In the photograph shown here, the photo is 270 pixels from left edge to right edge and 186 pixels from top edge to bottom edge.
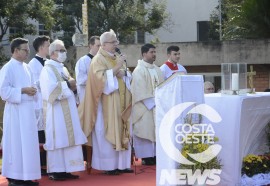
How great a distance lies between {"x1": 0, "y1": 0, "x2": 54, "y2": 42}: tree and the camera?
65.0 ft

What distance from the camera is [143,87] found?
8.79 metres

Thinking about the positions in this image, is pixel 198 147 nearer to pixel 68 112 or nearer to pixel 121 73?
pixel 68 112

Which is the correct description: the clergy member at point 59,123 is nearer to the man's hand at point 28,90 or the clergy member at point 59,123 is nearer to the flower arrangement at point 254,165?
the man's hand at point 28,90

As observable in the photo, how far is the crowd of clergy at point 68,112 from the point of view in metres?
7.14

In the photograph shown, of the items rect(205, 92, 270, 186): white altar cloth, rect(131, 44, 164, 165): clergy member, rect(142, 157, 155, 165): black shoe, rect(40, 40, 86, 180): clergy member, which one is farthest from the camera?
rect(142, 157, 155, 165): black shoe

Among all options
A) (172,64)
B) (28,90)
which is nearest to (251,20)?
(172,64)

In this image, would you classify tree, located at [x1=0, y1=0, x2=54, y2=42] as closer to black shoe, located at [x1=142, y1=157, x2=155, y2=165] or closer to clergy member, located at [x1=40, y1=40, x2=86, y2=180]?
black shoe, located at [x1=142, y1=157, x2=155, y2=165]

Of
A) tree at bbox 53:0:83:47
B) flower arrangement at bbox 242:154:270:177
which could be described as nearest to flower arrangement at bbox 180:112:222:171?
flower arrangement at bbox 242:154:270:177

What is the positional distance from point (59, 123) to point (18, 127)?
64 centimetres

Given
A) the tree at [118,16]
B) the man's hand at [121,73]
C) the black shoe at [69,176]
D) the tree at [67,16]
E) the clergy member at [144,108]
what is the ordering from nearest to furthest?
the black shoe at [69,176], the man's hand at [121,73], the clergy member at [144,108], the tree at [118,16], the tree at [67,16]

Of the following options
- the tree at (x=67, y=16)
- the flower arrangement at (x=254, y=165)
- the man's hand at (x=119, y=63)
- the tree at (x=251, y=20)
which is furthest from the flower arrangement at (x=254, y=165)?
the tree at (x=67, y=16)

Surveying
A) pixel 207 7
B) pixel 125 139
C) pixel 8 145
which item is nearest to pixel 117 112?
pixel 125 139

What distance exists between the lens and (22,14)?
2047 cm

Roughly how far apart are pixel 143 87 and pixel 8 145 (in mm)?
2485
